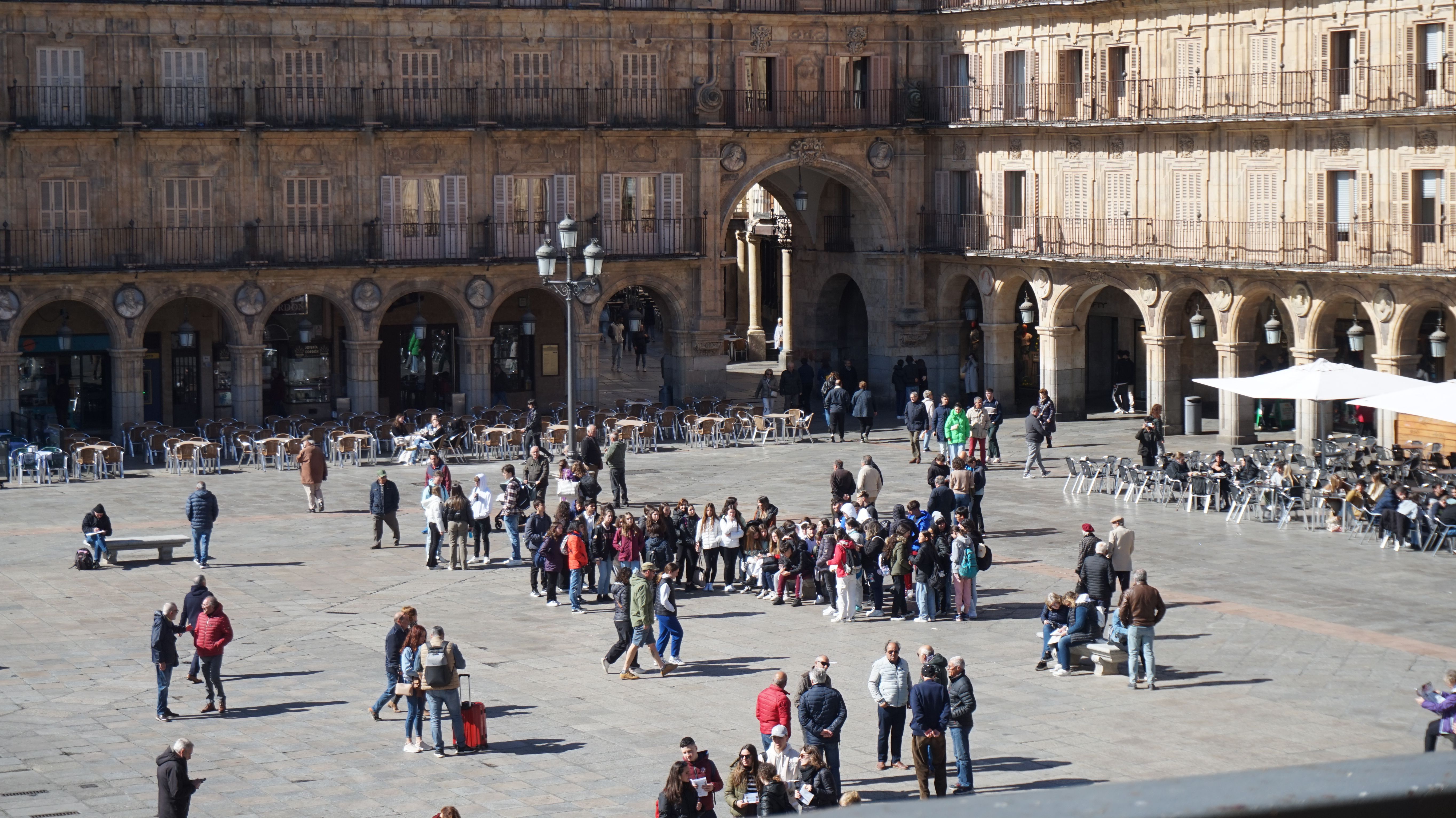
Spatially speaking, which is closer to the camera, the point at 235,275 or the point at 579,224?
the point at 235,275

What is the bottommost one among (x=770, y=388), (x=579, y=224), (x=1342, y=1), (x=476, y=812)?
(x=476, y=812)

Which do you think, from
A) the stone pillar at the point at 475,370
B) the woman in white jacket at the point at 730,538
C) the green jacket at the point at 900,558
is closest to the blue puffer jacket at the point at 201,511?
the woman in white jacket at the point at 730,538

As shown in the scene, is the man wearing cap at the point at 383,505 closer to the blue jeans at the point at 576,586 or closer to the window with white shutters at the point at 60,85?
the blue jeans at the point at 576,586

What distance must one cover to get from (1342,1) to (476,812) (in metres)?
31.0

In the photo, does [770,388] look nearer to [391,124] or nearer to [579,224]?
[579,224]

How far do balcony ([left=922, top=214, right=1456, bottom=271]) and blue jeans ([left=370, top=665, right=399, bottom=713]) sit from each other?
26133 mm

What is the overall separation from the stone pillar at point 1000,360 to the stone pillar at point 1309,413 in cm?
933

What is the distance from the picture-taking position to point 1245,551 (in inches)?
1227

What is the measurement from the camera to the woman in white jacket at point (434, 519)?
29.9 metres

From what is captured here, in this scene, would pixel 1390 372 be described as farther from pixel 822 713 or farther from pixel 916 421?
pixel 822 713

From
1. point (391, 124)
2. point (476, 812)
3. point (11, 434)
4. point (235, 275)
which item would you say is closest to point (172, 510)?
point (11, 434)

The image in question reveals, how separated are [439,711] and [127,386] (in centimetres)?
2922

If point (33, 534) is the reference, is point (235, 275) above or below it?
above

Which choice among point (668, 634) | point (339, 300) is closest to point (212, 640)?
point (668, 634)
